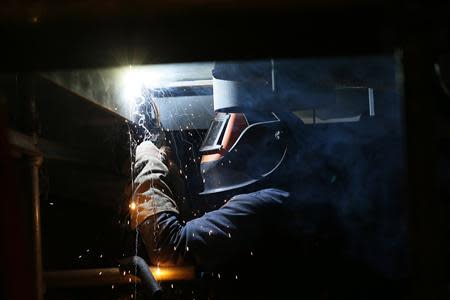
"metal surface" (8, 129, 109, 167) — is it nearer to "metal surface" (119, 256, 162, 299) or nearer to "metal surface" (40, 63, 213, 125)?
"metal surface" (40, 63, 213, 125)

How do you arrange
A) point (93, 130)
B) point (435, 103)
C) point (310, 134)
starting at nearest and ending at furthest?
point (435, 103), point (310, 134), point (93, 130)

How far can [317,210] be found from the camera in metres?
4.14

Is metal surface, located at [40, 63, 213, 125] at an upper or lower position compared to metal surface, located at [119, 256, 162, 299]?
upper

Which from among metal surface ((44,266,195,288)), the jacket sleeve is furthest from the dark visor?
metal surface ((44,266,195,288))

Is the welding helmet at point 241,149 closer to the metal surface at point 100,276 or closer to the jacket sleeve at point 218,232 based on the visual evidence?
the jacket sleeve at point 218,232

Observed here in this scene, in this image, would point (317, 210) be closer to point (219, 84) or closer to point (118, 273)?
point (219, 84)

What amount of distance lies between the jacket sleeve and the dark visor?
1.84 ft

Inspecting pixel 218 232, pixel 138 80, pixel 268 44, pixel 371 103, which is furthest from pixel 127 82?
pixel 268 44

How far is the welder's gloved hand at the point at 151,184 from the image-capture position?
4238 mm

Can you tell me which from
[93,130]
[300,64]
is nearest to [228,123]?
[300,64]

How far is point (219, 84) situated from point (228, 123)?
2.24ft

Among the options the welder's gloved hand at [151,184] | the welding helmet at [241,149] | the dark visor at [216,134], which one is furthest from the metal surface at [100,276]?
the dark visor at [216,134]

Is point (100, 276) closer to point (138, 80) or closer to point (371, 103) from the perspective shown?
point (138, 80)

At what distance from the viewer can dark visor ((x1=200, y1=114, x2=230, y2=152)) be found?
447cm
